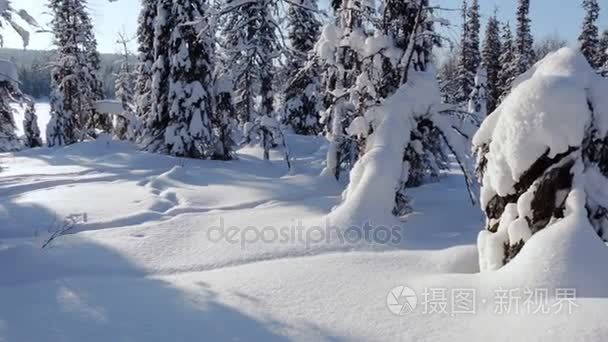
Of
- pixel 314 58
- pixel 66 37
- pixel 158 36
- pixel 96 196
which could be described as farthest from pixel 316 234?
pixel 66 37

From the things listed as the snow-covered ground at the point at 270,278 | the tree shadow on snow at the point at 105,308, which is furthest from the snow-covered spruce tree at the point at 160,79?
the tree shadow on snow at the point at 105,308

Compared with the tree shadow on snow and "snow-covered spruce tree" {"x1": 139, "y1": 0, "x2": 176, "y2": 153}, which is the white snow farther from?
"snow-covered spruce tree" {"x1": 139, "y1": 0, "x2": 176, "y2": 153}

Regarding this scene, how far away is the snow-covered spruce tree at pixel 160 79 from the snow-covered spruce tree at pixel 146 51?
418 cm

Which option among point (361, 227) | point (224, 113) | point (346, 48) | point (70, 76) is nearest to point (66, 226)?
point (361, 227)

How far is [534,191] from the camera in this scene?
11.6ft

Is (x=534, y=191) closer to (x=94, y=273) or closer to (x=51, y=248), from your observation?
(x=94, y=273)

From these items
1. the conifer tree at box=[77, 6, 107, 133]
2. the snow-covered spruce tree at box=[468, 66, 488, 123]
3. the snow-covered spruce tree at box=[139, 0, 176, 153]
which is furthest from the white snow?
the snow-covered spruce tree at box=[468, 66, 488, 123]

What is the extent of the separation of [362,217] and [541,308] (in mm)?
2767

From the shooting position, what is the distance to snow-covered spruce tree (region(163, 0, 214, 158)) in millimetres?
14445

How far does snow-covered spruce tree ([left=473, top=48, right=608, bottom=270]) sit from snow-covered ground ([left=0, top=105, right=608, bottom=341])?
265 mm

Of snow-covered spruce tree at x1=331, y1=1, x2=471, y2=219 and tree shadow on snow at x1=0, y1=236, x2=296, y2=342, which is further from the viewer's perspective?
snow-covered spruce tree at x1=331, y1=1, x2=471, y2=219

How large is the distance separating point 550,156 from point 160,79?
13938 millimetres

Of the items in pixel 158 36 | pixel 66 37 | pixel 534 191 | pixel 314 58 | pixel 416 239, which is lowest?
pixel 416 239

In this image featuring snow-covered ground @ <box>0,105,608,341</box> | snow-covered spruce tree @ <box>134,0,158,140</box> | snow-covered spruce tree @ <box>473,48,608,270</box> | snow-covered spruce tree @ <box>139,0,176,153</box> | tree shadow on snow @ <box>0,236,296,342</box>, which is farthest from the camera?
snow-covered spruce tree @ <box>134,0,158,140</box>
